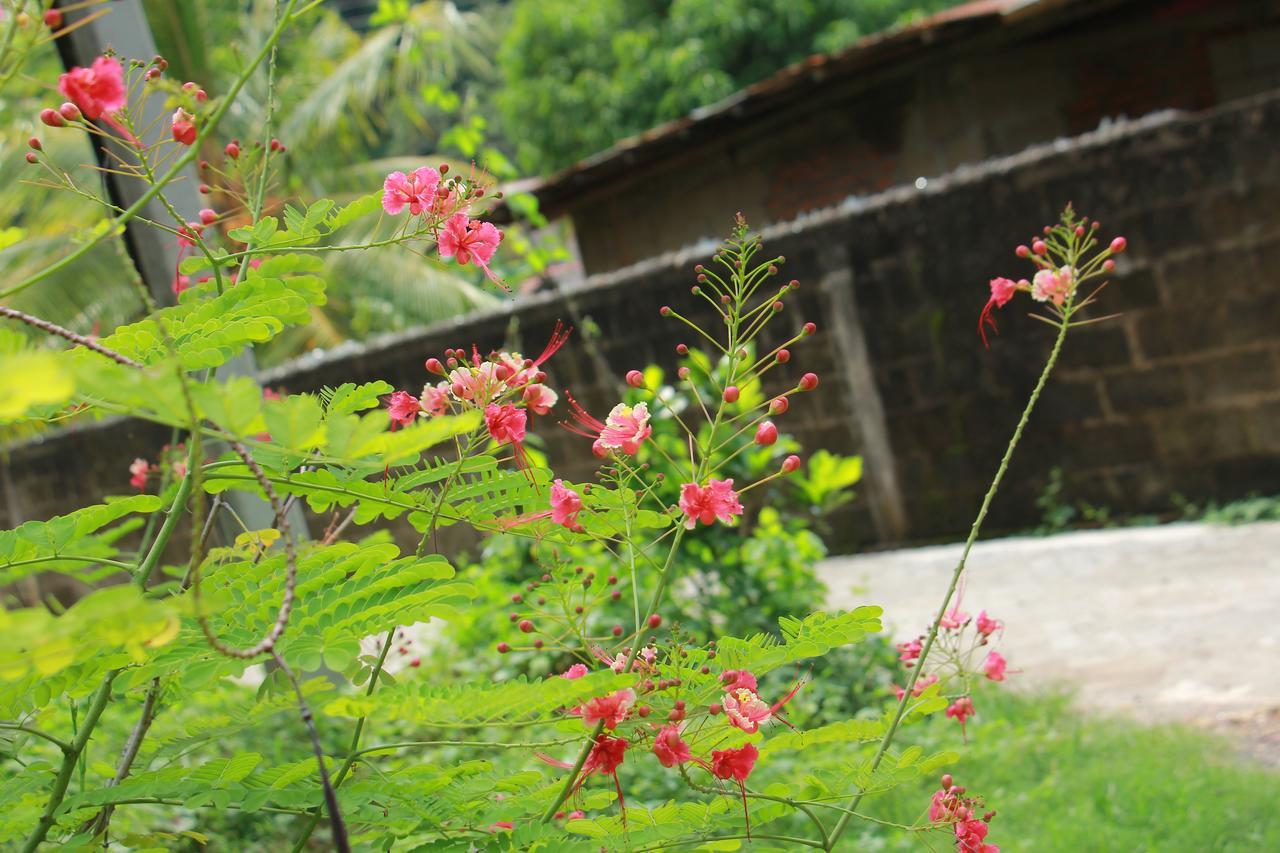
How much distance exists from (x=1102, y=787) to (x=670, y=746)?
1963 mm

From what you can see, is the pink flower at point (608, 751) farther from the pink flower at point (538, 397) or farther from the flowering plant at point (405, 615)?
the pink flower at point (538, 397)

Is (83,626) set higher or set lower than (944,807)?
higher

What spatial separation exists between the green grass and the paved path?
23cm

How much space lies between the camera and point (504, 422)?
149 cm

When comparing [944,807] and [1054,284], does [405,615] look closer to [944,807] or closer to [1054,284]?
[944,807]

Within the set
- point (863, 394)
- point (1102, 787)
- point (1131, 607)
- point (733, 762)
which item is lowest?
point (1131, 607)

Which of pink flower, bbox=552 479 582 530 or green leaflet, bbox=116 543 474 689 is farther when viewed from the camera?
pink flower, bbox=552 479 582 530

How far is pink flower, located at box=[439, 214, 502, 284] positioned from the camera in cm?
156

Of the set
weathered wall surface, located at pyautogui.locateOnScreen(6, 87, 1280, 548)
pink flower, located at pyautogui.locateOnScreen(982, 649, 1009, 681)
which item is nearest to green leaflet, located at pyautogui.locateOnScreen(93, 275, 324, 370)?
pink flower, located at pyautogui.locateOnScreen(982, 649, 1009, 681)

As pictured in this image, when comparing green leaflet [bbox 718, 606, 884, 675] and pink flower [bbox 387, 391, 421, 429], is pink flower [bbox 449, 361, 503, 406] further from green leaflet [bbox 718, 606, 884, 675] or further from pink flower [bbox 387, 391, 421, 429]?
green leaflet [bbox 718, 606, 884, 675]

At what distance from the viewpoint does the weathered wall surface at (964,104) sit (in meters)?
7.79

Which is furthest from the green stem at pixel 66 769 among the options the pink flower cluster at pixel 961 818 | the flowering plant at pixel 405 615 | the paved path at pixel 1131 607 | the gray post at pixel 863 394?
the gray post at pixel 863 394

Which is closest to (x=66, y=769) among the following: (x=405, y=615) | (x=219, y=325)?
(x=405, y=615)

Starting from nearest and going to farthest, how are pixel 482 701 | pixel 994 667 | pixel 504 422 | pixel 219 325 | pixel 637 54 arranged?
pixel 482 701
pixel 219 325
pixel 504 422
pixel 994 667
pixel 637 54
